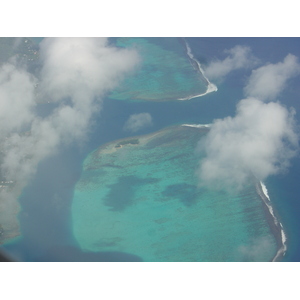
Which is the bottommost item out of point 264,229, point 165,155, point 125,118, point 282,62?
point 264,229

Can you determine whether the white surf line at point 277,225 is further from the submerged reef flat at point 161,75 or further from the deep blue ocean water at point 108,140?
the submerged reef flat at point 161,75

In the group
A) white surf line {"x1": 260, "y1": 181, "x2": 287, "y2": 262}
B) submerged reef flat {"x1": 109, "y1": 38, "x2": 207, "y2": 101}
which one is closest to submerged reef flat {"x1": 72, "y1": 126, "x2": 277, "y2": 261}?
white surf line {"x1": 260, "y1": 181, "x2": 287, "y2": 262}

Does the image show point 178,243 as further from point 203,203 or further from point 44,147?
point 44,147

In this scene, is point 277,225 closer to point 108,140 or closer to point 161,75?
point 108,140

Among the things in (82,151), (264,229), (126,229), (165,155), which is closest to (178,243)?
(126,229)

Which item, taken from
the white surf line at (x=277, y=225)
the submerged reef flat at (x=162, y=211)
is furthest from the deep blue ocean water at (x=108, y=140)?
the submerged reef flat at (x=162, y=211)

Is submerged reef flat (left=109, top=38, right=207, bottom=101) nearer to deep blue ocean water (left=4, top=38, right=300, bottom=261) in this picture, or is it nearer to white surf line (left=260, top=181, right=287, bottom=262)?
deep blue ocean water (left=4, top=38, right=300, bottom=261)
